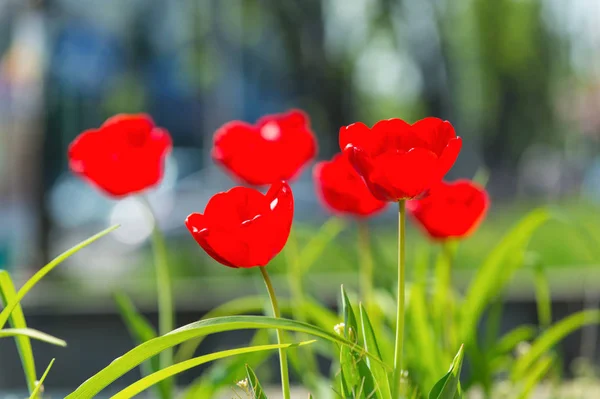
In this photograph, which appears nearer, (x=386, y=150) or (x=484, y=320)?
(x=386, y=150)

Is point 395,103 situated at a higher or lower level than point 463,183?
lower

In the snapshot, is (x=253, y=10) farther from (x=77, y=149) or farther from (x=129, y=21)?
(x=77, y=149)

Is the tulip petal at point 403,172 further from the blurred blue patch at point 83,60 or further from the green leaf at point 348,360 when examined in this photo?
the blurred blue patch at point 83,60

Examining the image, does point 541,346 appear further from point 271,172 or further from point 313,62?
point 313,62

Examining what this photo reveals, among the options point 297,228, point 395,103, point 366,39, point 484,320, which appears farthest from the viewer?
point 395,103

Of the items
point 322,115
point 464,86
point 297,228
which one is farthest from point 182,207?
point 464,86

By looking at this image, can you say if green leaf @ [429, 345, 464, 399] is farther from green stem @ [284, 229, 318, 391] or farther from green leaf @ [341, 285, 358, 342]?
green stem @ [284, 229, 318, 391]

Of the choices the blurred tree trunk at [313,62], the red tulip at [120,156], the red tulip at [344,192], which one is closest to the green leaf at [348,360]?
the red tulip at [344,192]
